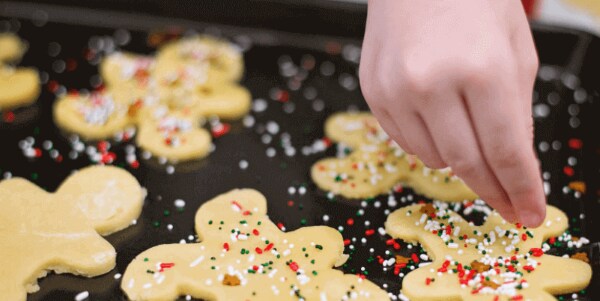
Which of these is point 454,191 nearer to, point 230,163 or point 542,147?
point 542,147

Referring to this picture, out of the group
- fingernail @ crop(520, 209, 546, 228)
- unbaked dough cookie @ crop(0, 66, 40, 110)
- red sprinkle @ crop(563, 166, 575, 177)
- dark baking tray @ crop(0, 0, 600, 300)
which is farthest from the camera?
unbaked dough cookie @ crop(0, 66, 40, 110)

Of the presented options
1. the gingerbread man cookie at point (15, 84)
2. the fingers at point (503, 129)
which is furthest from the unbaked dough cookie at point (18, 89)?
the fingers at point (503, 129)

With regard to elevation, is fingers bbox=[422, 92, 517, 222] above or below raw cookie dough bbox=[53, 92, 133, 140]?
above

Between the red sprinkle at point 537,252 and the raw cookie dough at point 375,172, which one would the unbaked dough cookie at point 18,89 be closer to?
the raw cookie dough at point 375,172

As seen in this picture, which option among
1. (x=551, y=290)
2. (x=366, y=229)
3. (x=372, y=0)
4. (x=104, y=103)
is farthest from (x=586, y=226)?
Answer: (x=104, y=103)

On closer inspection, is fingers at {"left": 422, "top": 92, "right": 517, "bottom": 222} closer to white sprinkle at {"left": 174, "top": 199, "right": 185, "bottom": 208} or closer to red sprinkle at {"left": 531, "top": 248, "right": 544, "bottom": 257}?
red sprinkle at {"left": 531, "top": 248, "right": 544, "bottom": 257}

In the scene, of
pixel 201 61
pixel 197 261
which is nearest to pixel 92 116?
pixel 201 61

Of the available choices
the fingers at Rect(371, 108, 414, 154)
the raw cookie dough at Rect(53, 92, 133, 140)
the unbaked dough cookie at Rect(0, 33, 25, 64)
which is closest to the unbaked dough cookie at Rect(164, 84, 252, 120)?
the raw cookie dough at Rect(53, 92, 133, 140)
